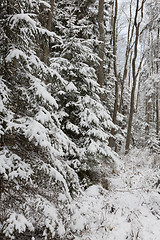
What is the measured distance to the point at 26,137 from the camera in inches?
116

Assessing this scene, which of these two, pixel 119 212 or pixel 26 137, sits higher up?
pixel 26 137

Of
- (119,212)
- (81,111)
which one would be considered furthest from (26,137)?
(81,111)

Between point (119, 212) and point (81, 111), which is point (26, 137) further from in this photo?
point (81, 111)

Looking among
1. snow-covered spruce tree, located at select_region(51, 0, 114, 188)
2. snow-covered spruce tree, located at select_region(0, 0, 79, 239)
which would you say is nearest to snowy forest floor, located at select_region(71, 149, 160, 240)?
snow-covered spruce tree, located at select_region(0, 0, 79, 239)

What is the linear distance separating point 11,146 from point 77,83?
405cm

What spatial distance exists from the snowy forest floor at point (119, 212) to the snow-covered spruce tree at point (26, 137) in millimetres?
738

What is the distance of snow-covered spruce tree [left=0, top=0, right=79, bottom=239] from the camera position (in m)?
2.92

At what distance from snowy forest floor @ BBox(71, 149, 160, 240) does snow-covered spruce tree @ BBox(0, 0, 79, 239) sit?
738mm

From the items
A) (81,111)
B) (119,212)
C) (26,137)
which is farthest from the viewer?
(81,111)

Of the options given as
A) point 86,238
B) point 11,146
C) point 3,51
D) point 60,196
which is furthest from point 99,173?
point 3,51

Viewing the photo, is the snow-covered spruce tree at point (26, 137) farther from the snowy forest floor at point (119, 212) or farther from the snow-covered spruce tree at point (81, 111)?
the snow-covered spruce tree at point (81, 111)

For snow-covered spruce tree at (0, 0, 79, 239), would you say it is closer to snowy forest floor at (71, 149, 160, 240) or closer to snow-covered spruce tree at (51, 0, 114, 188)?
snowy forest floor at (71, 149, 160, 240)

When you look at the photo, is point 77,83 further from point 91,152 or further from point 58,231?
point 58,231

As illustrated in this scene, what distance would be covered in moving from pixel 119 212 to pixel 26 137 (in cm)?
327
